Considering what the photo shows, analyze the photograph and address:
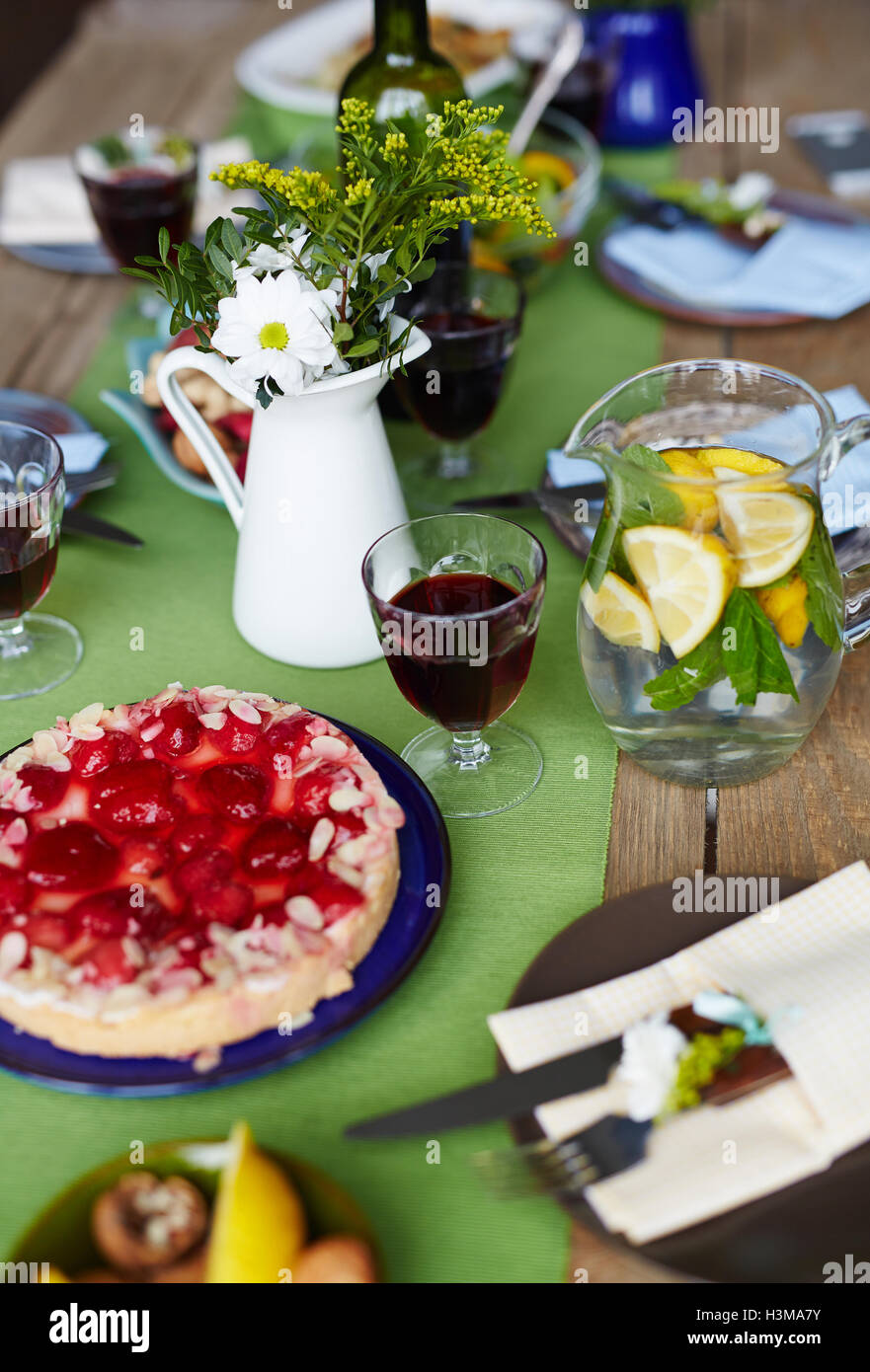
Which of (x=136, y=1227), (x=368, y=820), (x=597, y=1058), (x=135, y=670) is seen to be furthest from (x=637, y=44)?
(x=136, y=1227)

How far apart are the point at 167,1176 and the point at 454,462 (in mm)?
870

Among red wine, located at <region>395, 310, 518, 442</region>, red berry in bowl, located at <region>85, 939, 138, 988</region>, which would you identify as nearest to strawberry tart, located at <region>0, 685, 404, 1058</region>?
red berry in bowl, located at <region>85, 939, 138, 988</region>

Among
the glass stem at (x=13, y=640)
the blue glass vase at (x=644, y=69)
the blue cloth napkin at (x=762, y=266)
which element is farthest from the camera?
the blue glass vase at (x=644, y=69)

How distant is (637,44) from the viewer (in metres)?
1.90

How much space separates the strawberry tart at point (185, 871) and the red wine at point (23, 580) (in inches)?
7.2

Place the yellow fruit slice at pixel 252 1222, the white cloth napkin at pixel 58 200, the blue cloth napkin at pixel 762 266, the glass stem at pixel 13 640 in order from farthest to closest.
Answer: the white cloth napkin at pixel 58 200 → the blue cloth napkin at pixel 762 266 → the glass stem at pixel 13 640 → the yellow fruit slice at pixel 252 1222

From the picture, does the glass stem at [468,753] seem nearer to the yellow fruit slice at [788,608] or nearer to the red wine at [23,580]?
the yellow fruit slice at [788,608]

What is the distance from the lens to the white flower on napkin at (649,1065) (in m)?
0.68

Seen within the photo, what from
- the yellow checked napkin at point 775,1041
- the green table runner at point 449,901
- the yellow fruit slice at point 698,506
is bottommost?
the green table runner at point 449,901

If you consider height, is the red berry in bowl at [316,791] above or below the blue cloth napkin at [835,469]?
below

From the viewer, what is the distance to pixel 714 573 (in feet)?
2.73

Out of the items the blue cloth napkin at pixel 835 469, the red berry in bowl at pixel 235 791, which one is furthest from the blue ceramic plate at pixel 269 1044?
the blue cloth napkin at pixel 835 469

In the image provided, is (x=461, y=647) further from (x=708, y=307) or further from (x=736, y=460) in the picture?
(x=708, y=307)

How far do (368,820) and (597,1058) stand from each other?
214 millimetres
